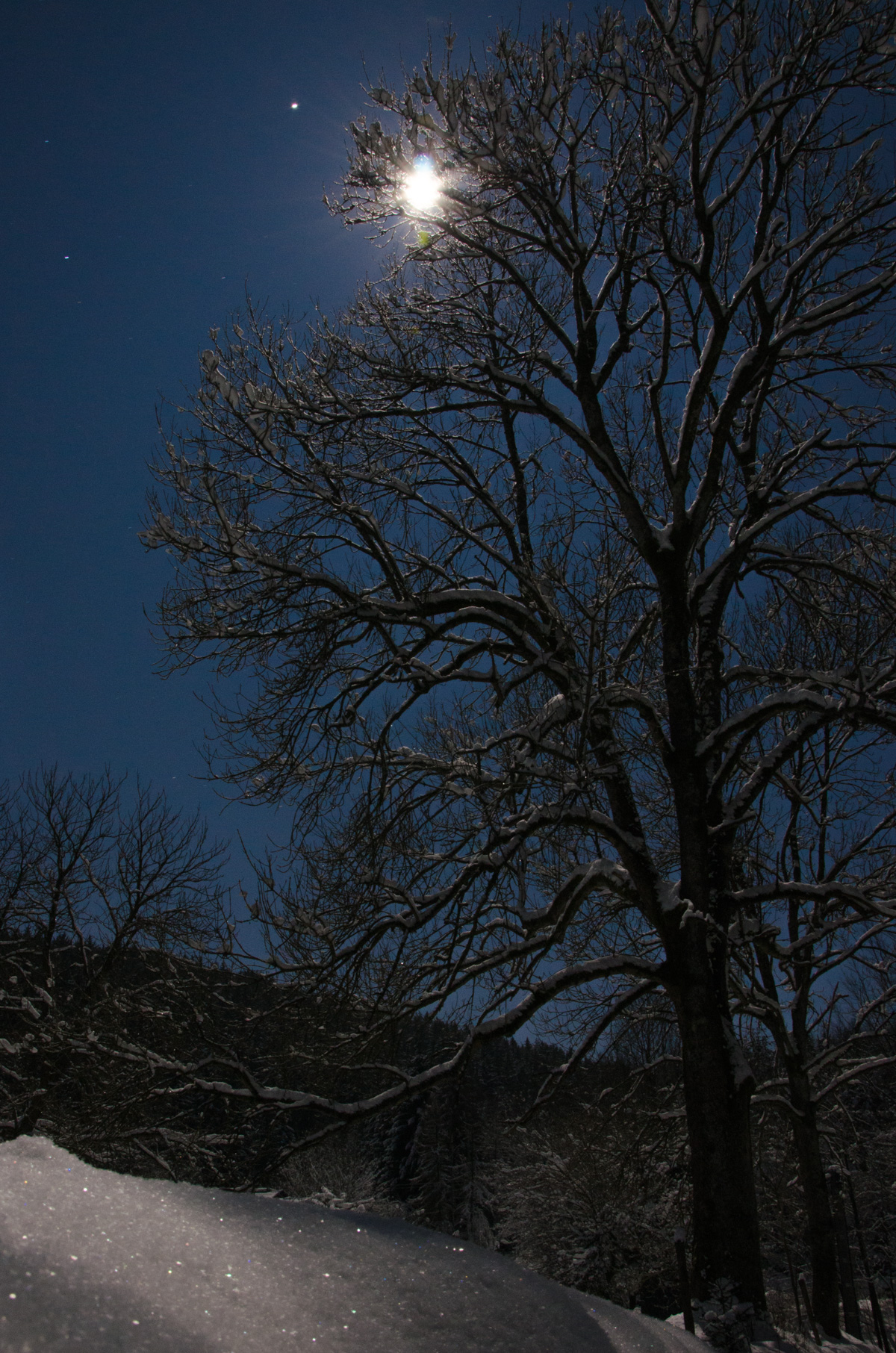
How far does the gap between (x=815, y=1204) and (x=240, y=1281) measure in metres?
14.3

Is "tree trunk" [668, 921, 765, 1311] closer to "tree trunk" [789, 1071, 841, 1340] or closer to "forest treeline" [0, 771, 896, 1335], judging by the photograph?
"forest treeline" [0, 771, 896, 1335]

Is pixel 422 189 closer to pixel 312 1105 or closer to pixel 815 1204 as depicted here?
pixel 312 1105

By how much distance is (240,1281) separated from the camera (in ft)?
2.30

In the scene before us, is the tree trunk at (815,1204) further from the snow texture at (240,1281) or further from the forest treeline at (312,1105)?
the snow texture at (240,1281)

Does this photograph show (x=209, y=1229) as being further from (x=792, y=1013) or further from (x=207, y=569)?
(x=792, y=1013)

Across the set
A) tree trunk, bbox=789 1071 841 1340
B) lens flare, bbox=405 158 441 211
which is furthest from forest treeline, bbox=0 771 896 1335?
lens flare, bbox=405 158 441 211

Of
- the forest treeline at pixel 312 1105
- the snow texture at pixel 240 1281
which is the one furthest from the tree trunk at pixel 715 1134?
the snow texture at pixel 240 1281

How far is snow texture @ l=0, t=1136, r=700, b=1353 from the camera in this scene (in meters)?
0.56

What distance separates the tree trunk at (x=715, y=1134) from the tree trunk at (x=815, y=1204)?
6.85 meters

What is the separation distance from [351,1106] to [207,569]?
434 centimetres

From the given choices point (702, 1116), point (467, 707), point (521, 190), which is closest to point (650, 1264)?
point (702, 1116)

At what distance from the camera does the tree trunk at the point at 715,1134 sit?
520 centimetres

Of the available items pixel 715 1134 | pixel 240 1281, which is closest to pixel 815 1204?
pixel 715 1134

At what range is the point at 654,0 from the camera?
5438 millimetres
